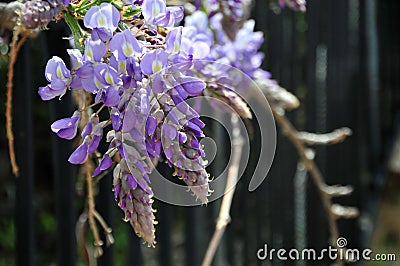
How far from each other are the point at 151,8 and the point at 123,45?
0.20ft

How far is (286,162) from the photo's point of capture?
2506 mm

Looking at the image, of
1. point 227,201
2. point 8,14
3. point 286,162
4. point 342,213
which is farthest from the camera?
point 286,162

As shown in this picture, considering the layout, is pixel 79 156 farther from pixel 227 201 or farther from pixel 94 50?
pixel 227 201

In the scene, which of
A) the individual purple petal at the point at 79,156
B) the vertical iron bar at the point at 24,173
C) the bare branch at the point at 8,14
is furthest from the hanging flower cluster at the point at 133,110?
the vertical iron bar at the point at 24,173

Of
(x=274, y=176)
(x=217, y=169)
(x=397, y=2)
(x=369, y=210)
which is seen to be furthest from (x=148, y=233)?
(x=397, y=2)

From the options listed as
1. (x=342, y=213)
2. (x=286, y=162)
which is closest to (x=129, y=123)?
(x=342, y=213)

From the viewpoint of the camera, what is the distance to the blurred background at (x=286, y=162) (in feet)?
3.79

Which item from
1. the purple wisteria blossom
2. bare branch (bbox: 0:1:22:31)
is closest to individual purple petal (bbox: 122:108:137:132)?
the purple wisteria blossom

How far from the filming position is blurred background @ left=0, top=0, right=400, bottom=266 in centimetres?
116

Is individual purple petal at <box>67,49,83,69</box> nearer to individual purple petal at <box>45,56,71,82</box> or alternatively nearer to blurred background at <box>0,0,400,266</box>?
individual purple petal at <box>45,56,71,82</box>

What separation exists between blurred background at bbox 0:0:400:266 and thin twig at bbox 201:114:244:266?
7.1 inches

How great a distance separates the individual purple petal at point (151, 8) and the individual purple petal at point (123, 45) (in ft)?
0.14

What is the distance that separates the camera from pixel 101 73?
0.60 meters

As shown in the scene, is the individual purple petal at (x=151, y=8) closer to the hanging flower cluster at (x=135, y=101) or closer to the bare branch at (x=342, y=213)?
the hanging flower cluster at (x=135, y=101)
